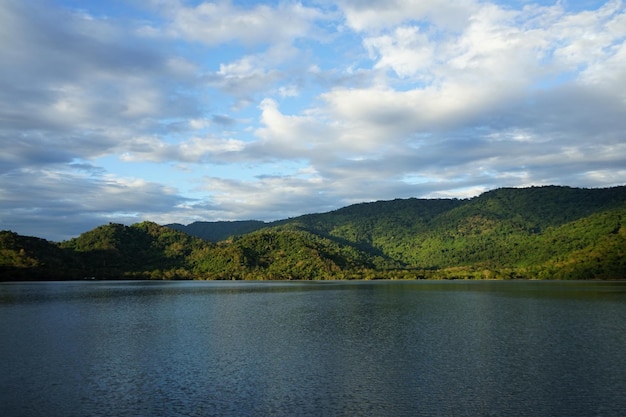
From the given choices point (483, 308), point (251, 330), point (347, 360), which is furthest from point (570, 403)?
point (483, 308)

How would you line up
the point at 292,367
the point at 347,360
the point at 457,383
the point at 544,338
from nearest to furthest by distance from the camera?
the point at 457,383, the point at 292,367, the point at 347,360, the point at 544,338

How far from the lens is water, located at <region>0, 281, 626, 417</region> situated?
29344 millimetres

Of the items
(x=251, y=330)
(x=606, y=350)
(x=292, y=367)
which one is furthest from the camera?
(x=251, y=330)

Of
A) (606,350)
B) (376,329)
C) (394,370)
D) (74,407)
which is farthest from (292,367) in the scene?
(606,350)

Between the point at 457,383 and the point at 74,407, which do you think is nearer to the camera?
the point at 74,407

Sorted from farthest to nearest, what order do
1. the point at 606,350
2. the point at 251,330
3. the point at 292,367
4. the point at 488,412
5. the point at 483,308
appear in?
the point at 483,308 < the point at 251,330 < the point at 606,350 < the point at 292,367 < the point at 488,412

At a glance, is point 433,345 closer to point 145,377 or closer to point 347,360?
point 347,360

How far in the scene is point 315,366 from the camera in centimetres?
4000

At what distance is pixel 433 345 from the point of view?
4934cm

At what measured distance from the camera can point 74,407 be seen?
95.1 feet

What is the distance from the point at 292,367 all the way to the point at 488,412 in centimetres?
1673

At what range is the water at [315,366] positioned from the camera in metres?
29.3

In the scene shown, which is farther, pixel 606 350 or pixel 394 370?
pixel 606 350

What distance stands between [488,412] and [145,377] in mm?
24245
